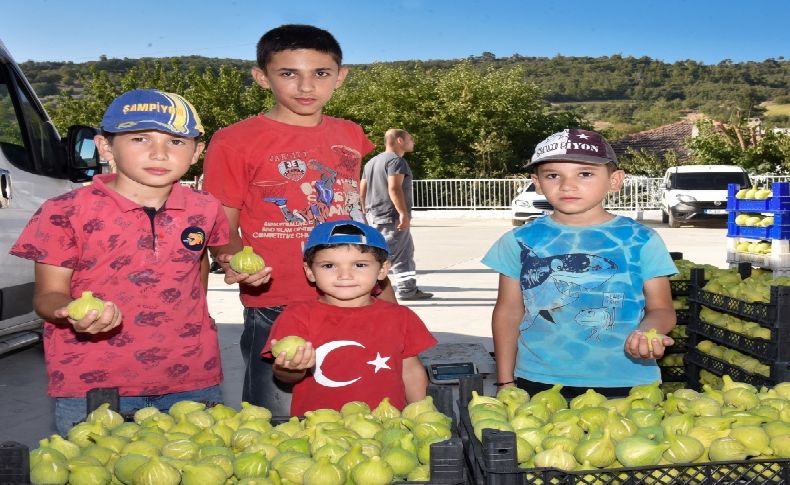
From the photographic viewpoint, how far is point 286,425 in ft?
7.29

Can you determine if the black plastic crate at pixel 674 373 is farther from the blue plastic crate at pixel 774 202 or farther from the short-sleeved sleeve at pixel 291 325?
the blue plastic crate at pixel 774 202

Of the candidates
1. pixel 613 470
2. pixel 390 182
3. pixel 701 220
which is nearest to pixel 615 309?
pixel 613 470

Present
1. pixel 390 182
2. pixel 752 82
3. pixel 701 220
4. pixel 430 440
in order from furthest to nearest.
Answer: pixel 752 82
pixel 701 220
pixel 390 182
pixel 430 440

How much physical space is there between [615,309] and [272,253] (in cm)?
131

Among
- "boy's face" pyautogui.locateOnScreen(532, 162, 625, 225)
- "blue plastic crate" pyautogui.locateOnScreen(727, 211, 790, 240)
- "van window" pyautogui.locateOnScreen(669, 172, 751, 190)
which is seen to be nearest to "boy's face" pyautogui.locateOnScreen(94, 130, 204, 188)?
"boy's face" pyautogui.locateOnScreen(532, 162, 625, 225)

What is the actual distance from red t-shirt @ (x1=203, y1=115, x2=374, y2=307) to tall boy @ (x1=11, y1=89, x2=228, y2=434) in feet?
0.91

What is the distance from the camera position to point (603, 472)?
68.8 inches

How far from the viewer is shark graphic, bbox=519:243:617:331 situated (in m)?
3.21

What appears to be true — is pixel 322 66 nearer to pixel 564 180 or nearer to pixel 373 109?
pixel 564 180

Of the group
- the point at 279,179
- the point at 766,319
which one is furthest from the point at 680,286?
the point at 279,179

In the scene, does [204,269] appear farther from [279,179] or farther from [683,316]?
[683,316]

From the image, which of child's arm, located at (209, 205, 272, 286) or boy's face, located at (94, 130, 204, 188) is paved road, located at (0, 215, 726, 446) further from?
boy's face, located at (94, 130, 204, 188)

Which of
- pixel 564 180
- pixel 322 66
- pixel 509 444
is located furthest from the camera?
pixel 322 66

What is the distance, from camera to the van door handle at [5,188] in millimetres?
5848
